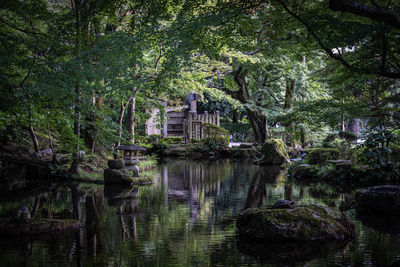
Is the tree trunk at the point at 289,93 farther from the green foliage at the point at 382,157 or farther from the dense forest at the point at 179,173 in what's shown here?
the green foliage at the point at 382,157

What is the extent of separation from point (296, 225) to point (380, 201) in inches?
121

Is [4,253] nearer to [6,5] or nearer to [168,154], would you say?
[6,5]

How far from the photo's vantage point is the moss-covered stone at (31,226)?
5988 millimetres

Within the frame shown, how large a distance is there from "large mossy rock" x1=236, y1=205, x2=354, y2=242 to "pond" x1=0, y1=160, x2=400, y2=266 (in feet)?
0.62

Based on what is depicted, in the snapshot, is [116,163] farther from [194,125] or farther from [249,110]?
[194,125]

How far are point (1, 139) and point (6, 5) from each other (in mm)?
9564

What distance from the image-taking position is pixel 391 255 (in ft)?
16.6

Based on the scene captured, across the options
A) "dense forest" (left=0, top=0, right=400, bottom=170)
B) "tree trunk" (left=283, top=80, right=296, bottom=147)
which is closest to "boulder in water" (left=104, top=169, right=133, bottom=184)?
"dense forest" (left=0, top=0, right=400, bottom=170)

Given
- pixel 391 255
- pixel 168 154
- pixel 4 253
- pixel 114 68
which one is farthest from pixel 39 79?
pixel 168 154

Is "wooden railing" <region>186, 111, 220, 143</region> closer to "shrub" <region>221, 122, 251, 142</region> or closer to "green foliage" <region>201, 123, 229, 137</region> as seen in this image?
"green foliage" <region>201, 123, 229, 137</region>

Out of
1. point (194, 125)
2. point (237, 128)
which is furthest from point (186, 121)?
point (237, 128)

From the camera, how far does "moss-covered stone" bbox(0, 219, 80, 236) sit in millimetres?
5988

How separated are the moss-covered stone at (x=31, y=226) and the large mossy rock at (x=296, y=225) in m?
2.90

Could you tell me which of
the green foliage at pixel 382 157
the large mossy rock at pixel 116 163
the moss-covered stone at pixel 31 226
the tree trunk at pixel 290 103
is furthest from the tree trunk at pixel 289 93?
the moss-covered stone at pixel 31 226
